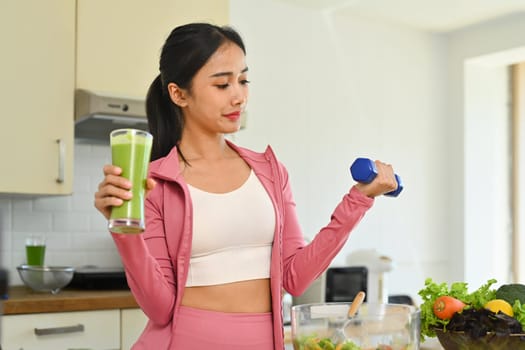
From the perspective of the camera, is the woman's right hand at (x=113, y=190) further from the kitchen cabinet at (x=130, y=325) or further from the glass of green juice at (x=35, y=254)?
the glass of green juice at (x=35, y=254)

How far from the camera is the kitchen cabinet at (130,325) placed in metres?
3.19

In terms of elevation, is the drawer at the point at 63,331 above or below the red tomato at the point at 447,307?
below

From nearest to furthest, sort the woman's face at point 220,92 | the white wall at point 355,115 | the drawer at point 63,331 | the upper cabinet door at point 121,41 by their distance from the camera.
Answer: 1. the woman's face at point 220,92
2. the drawer at point 63,331
3. the upper cabinet door at point 121,41
4. the white wall at point 355,115

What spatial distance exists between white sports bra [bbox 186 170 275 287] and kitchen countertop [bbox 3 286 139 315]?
1514mm

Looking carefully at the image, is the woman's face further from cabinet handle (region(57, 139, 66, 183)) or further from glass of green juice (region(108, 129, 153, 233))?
cabinet handle (region(57, 139, 66, 183))

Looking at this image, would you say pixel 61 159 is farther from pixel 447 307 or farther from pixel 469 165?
pixel 469 165

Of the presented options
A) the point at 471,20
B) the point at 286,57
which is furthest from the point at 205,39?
the point at 471,20

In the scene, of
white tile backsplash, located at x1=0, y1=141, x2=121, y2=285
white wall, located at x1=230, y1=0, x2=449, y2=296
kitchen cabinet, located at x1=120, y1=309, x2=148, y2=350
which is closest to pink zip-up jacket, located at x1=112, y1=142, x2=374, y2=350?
kitchen cabinet, located at x1=120, y1=309, x2=148, y2=350

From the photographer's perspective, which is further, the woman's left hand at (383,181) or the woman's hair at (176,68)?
the woman's hair at (176,68)

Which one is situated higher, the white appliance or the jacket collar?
the jacket collar

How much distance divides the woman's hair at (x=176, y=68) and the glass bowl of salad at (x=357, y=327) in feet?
2.35

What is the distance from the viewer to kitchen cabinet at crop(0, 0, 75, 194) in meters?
3.23

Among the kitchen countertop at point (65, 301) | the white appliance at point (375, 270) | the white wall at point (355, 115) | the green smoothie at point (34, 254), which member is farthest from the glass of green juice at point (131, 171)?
the white wall at point (355, 115)

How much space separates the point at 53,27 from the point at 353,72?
7.03ft
